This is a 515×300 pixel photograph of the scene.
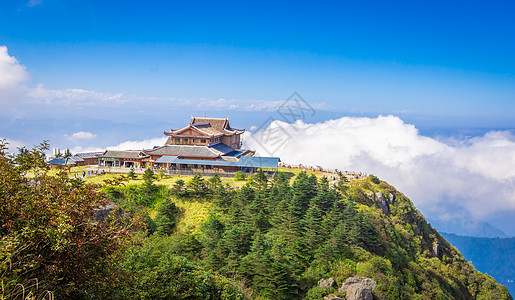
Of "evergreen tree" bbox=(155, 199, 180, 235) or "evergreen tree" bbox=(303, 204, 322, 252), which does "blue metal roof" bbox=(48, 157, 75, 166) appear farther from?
"evergreen tree" bbox=(303, 204, 322, 252)

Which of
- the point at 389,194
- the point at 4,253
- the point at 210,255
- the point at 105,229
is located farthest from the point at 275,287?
the point at 389,194

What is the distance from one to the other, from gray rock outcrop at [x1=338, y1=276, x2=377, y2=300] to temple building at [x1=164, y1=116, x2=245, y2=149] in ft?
101

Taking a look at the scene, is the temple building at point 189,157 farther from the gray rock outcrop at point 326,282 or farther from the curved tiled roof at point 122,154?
the gray rock outcrop at point 326,282

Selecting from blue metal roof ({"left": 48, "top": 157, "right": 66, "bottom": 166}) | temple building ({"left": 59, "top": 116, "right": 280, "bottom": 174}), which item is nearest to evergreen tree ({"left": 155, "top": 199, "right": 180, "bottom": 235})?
temple building ({"left": 59, "top": 116, "right": 280, "bottom": 174})

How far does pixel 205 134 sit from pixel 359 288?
32317 mm

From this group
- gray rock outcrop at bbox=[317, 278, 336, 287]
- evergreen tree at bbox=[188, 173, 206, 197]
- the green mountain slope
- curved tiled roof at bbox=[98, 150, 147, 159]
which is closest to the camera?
gray rock outcrop at bbox=[317, 278, 336, 287]

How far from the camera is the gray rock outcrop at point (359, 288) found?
19.3 meters

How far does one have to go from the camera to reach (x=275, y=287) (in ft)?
64.1

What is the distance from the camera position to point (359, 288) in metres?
19.5

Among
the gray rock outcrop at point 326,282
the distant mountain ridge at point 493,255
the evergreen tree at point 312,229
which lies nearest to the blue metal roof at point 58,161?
the evergreen tree at point 312,229

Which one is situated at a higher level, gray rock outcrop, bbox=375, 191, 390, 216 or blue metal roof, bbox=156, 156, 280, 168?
blue metal roof, bbox=156, 156, 280, 168

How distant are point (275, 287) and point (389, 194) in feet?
104

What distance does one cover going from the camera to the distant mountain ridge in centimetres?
14288

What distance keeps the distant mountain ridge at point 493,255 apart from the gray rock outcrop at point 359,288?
15697 centimetres
